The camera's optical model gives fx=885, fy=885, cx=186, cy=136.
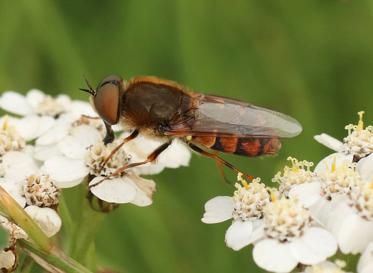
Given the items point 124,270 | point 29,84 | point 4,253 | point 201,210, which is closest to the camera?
point 4,253

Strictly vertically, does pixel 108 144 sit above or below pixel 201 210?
above

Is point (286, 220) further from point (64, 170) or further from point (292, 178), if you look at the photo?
point (64, 170)

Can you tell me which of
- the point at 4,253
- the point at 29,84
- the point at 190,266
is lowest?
the point at 190,266

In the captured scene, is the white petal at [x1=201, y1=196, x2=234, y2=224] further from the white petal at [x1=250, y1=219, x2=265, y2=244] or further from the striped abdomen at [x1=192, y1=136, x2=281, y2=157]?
the striped abdomen at [x1=192, y1=136, x2=281, y2=157]

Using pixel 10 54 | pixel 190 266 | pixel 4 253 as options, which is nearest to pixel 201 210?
pixel 190 266

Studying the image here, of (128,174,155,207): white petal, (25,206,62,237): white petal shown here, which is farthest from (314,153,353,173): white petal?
(25,206,62,237): white petal

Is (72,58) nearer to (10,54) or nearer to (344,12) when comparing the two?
(10,54)

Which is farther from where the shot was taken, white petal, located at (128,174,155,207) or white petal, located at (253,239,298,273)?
white petal, located at (128,174,155,207)
